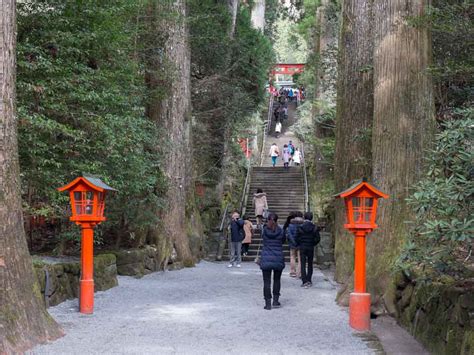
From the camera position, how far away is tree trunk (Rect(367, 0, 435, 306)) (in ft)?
29.8

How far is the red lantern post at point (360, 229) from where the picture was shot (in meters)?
8.07

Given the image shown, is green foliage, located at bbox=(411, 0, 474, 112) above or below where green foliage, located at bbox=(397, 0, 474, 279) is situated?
above

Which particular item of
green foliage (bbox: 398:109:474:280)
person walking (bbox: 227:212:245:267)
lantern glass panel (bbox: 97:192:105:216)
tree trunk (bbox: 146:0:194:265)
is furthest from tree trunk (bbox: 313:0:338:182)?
green foliage (bbox: 398:109:474:280)

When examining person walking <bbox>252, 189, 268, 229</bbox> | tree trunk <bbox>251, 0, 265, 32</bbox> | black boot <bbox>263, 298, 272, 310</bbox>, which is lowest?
black boot <bbox>263, 298, 272, 310</bbox>

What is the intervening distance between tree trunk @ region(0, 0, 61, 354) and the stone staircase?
15.3 m

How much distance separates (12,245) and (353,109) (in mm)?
7767

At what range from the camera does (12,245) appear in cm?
658

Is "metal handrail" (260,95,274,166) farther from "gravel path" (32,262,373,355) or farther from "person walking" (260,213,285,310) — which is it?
"person walking" (260,213,285,310)

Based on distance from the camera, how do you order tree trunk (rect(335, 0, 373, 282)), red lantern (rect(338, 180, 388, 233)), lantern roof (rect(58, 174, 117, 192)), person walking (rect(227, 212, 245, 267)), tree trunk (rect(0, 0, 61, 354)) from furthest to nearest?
person walking (rect(227, 212, 245, 267)), tree trunk (rect(335, 0, 373, 282)), lantern roof (rect(58, 174, 117, 192)), red lantern (rect(338, 180, 388, 233)), tree trunk (rect(0, 0, 61, 354))

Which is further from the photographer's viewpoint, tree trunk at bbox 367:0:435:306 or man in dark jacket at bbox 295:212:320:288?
man in dark jacket at bbox 295:212:320:288

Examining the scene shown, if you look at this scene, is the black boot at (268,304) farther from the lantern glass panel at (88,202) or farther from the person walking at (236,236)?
the person walking at (236,236)

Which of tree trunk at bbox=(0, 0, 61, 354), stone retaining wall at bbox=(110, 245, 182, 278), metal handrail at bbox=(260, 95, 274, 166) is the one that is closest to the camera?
tree trunk at bbox=(0, 0, 61, 354)

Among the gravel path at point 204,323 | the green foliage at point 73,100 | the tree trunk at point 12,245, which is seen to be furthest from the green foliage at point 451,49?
the tree trunk at point 12,245

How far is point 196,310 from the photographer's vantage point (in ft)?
31.1
